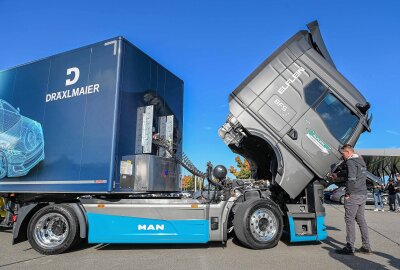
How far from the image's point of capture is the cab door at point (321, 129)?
597 centimetres

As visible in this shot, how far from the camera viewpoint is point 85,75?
617 cm

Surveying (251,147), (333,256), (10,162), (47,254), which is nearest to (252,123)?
(251,147)

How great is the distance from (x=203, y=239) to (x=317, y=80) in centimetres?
365

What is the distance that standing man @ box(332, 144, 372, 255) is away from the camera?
5426 millimetres

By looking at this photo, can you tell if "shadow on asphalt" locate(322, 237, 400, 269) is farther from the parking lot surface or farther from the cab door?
the cab door

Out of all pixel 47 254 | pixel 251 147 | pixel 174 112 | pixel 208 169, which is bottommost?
pixel 47 254

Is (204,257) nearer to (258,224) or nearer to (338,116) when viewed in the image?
(258,224)

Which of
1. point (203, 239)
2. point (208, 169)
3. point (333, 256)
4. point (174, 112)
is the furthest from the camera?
point (174, 112)

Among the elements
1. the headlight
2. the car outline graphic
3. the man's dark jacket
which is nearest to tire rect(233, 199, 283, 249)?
the man's dark jacket

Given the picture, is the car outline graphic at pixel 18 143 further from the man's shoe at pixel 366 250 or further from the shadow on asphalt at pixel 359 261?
the man's shoe at pixel 366 250

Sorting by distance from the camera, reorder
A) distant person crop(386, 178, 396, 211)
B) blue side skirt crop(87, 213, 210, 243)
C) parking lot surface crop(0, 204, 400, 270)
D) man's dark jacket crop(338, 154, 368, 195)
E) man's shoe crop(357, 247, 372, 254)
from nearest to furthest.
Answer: parking lot surface crop(0, 204, 400, 270) < man's shoe crop(357, 247, 372, 254) < man's dark jacket crop(338, 154, 368, 195) < blue side skirt crop(87, 213, 210, 243) < distant person crop(386, 178, 396, 211)

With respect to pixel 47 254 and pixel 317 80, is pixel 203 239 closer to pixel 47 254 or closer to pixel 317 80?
pixel 47 254

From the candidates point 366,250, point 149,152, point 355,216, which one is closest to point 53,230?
point 149,152

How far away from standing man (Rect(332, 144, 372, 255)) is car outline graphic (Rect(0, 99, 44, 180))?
18.7 ft
